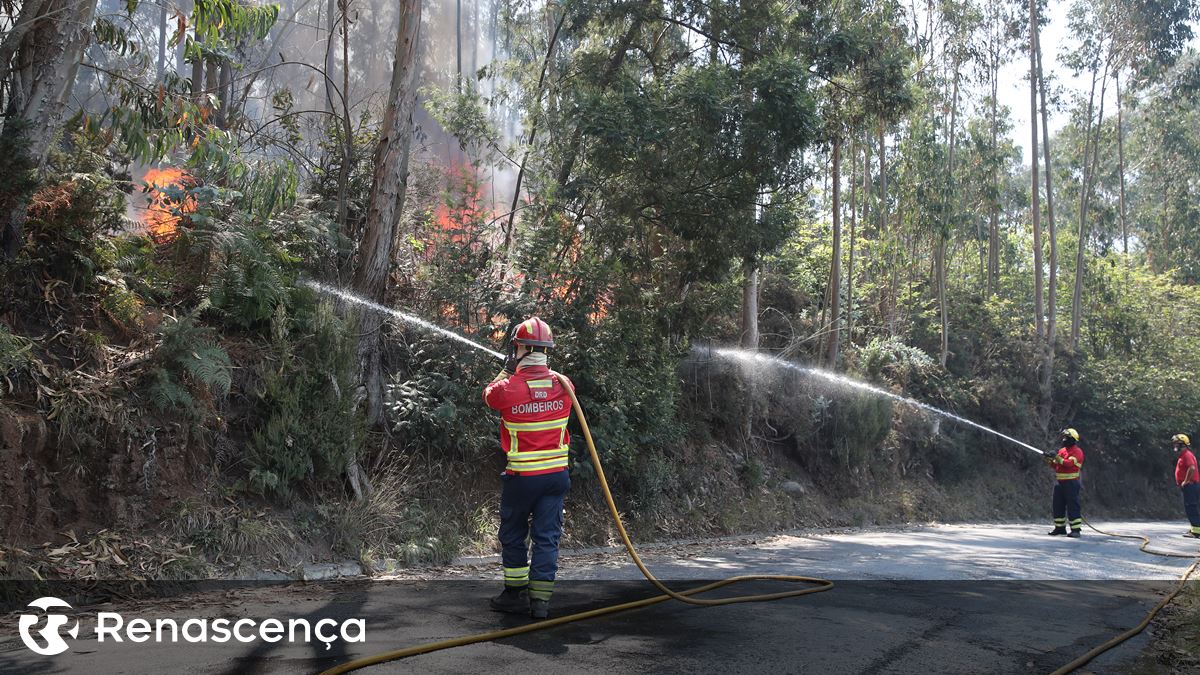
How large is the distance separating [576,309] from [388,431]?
324 centimetres

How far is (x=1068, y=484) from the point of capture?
651 inches

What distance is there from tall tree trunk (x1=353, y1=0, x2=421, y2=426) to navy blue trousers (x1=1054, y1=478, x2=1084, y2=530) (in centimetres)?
1227

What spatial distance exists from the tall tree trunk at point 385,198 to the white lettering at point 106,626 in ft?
16.8

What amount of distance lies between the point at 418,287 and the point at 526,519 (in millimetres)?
6446

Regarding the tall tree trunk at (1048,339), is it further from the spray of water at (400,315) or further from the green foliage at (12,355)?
the green foliage at (12,355)

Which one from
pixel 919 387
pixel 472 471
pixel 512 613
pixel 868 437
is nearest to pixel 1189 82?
→ pixel 919 387

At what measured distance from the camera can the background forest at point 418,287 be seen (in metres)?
8.55

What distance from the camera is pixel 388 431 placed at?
11422mm

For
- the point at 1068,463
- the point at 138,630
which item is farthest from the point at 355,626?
the point at 1068,463

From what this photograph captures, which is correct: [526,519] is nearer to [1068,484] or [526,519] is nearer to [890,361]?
[1068,484]

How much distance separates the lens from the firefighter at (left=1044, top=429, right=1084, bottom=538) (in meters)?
16.3

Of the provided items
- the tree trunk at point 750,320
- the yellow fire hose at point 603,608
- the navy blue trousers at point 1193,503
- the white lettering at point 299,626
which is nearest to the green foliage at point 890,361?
the tree trunk at point 750,320

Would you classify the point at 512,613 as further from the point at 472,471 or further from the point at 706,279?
the point at 706,279

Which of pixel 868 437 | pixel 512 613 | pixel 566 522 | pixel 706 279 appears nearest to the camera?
pixel 512 613
